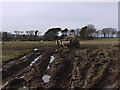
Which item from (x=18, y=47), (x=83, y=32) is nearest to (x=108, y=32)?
(x=83, y=32)

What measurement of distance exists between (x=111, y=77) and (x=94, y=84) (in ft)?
5.37

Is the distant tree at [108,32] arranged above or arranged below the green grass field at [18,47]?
above

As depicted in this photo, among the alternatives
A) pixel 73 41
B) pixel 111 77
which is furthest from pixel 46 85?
pixel 73 41

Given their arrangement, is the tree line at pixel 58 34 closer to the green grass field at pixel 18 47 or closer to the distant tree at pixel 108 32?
the distant tree at pixel 108 32

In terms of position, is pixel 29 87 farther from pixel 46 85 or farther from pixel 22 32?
pixel 22 32

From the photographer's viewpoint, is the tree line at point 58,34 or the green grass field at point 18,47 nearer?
the green grass field at point 18,47

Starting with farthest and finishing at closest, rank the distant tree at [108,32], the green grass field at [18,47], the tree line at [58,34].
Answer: the distant tree at [108,32] < the tree line at [58,34] < the green grass field at [18,47]

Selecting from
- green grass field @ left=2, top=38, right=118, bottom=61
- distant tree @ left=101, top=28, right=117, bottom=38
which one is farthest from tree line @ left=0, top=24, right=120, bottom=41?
green grass field @ left=2, top=38, right=118, bottom=61

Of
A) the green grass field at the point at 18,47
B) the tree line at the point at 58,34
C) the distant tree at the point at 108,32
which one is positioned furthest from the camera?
the distant tree at the point at 108,32

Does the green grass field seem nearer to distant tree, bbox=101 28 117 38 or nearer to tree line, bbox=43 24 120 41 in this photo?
tree line, bbox=43 24 120 41

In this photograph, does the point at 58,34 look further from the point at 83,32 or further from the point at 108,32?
the point at 108,32

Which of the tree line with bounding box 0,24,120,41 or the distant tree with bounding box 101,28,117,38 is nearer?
the tree line with bounding box 0,24,120,41

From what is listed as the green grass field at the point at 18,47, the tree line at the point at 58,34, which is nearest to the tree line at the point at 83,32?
the tree line at the point at 58,34

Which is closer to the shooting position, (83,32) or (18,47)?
(18,47)
